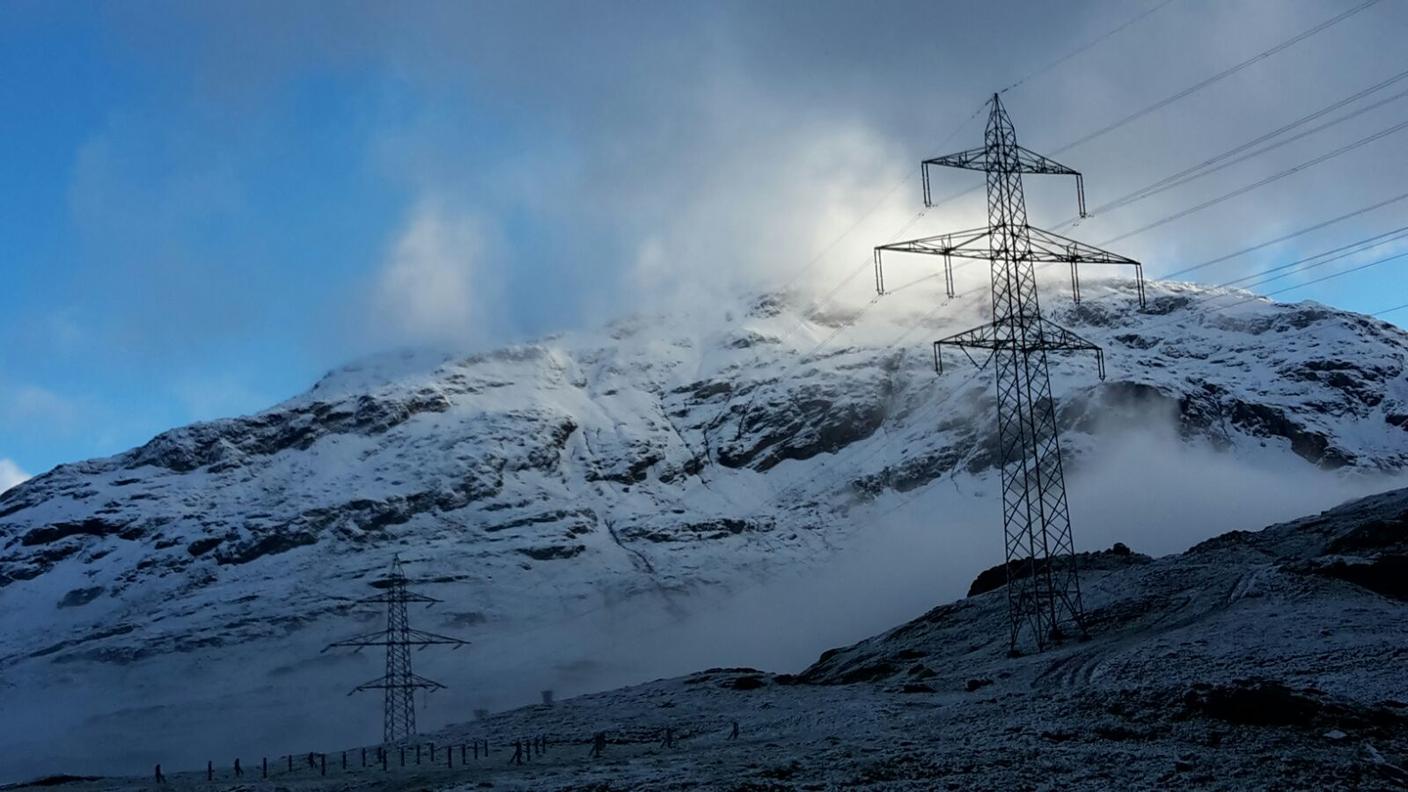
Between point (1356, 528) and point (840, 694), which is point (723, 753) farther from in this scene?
point (1356, 528)

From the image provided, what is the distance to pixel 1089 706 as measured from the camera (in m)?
43.4

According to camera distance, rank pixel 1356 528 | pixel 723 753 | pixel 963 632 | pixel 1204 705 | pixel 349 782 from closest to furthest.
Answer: pixel 1204 705 < pixel 723 753 < pixel 349 782 < pixel 1356 528 < pixel 963 632

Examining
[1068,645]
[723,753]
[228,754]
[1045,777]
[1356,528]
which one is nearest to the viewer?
[1045,777]

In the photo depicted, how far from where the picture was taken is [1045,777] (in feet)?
114

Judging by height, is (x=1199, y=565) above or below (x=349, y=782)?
above

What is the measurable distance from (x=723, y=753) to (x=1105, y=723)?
12068mm

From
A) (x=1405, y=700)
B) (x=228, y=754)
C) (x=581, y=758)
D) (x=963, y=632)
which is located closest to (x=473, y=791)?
(x=581, y=758)

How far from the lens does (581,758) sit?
1881 inches

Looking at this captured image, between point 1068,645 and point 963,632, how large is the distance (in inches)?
662

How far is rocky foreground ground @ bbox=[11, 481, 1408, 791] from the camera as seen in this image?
35.8m

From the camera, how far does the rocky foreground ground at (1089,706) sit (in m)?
35.8

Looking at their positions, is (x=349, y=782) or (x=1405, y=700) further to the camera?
(x=349, y=782)

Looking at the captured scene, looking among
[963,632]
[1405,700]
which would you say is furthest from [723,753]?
[963,632]

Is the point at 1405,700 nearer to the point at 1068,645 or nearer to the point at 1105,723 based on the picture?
the point at 1105,723
